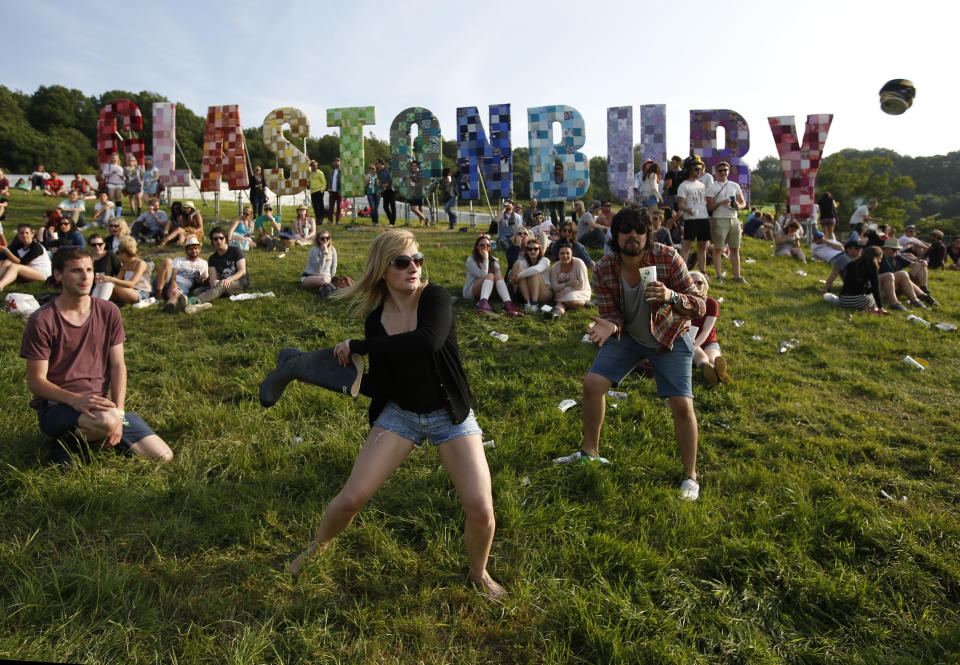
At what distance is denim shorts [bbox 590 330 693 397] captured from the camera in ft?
12.0

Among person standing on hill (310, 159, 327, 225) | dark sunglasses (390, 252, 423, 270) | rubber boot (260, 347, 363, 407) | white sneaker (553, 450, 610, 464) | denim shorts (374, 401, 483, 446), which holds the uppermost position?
person standing on hill (310, 159, 327, 225)

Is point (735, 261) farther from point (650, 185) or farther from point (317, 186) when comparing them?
point (317, 186)

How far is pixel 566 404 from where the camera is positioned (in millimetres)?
4996

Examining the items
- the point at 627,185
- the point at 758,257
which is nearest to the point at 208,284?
the point at 627,185

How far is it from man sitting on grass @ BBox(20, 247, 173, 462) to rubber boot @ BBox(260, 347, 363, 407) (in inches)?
65.9

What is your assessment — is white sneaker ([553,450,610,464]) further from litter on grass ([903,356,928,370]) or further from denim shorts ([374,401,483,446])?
litter on grass ([903,356,928,370])

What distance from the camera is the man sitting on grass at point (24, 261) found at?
8.44 meters

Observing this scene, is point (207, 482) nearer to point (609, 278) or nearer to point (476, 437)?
point (476, 437)

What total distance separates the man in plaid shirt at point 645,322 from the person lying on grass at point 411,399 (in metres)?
1.38

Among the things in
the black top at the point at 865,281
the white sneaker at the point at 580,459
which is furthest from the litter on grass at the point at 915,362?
the white sneaker at the point at 580,459

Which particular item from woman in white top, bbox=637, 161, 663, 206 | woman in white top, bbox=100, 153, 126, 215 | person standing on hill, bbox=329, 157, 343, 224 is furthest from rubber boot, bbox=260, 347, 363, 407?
woman in white top, bbox=100, 153, 126, 215

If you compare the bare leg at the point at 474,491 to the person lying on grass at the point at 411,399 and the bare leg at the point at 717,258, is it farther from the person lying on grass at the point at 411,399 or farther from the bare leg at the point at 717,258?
the bare leg at the point at 717,258

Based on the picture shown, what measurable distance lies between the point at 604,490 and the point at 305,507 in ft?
6.15

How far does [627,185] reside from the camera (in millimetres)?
14375
